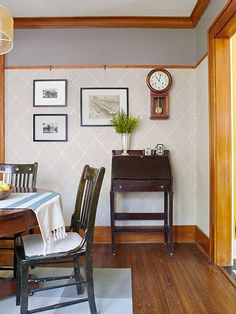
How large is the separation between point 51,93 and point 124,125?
959mm

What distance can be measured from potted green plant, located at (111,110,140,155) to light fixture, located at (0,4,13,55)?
1402 mm

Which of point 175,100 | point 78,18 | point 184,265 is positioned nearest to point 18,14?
point 78,18

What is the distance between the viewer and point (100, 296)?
2.07 metres

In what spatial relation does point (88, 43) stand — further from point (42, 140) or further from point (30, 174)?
point (30, 174)

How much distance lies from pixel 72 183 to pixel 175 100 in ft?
5.13

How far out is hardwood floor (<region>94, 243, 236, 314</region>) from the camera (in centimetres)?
192

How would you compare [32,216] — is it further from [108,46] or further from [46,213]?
[108,46]

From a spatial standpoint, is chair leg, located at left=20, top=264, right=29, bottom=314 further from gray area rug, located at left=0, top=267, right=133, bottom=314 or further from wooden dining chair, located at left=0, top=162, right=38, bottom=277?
wooden dining chair, located at left=0, top=162, right=38, bottom=277

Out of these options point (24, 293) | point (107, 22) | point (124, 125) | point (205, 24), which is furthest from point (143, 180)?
point (107, 22)

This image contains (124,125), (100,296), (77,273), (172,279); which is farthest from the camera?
(124,125)

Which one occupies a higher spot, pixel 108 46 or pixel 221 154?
pixel 108 46

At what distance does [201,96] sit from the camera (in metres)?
3.09

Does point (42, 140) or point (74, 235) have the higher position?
point (42, 140)

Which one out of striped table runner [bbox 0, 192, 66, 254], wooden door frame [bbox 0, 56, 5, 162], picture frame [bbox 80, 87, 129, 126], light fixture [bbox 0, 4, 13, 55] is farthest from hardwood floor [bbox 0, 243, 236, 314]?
light fixture [bbox 0, 4, 13, 55]
